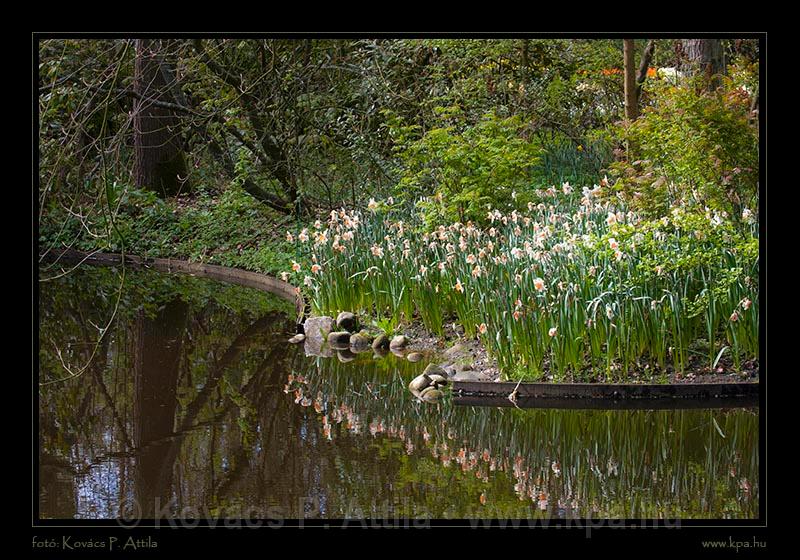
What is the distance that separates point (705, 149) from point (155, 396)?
4.46 metres

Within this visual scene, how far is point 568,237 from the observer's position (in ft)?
24.7

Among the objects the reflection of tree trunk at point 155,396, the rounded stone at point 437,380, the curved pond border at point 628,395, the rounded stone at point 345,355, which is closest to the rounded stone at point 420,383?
the rounded stone at point 437,380

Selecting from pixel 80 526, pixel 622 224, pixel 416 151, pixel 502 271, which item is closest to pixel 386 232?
pixel 416 151

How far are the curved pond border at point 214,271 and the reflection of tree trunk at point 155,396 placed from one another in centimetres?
118

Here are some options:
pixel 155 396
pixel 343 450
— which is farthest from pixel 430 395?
pixel 155 396

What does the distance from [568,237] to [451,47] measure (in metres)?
5.61

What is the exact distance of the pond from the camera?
468 centimetres

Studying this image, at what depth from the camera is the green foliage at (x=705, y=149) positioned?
7.72 meters

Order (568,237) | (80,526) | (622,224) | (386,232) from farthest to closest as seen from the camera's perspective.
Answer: (386,232) < (568,237) < (622,224) < (80,526)

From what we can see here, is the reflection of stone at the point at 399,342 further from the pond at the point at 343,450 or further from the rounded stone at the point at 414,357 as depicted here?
the rounded stone at the point at 414,357

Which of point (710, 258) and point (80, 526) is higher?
point (710, 258)

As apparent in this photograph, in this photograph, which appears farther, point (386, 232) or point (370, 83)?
point (370, 83)

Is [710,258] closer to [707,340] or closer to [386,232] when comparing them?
[707,340]

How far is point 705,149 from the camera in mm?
7852
